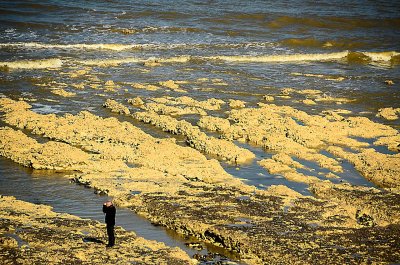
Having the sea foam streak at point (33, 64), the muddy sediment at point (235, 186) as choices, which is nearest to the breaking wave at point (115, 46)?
the sea foam streak at point (33, 64)

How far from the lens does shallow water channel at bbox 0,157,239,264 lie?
13.1 m

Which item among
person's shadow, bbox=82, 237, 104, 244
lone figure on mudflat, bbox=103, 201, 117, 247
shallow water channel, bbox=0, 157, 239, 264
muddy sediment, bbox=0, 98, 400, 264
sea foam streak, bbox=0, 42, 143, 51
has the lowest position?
shallow water channel, bbox=0, 157, 239, 264

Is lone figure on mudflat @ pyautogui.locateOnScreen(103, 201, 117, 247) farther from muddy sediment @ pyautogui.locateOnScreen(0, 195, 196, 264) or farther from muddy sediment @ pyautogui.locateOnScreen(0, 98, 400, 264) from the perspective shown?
muddy sediment @ pyautogui.locateOnScreen(0, 98, 400, 264)

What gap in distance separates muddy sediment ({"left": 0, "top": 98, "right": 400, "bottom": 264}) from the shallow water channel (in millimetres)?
251

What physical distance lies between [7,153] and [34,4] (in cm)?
3067

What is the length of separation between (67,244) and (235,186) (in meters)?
5.18

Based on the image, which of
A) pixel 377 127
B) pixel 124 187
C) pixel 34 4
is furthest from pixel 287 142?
pixel 34 4

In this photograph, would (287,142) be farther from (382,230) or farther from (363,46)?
(363,46)

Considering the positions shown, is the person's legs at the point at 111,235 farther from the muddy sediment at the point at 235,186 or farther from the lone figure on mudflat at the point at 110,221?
the muddy sediment at the point at 235,186

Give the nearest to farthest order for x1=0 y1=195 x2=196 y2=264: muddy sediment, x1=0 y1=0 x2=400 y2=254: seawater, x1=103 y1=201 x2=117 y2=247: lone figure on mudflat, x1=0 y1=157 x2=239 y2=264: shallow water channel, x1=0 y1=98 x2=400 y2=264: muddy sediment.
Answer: x1=0 y1=195 x2=196 y2=264: muddy sediment < x1=103 y1=201 x2=117 y2=247: lone figure on mudflat < x1=0 y1=98 x2=400 y2=264: muddy sediment < x1=0 y1=157 x2=239 y2=264: shallow water channel < x1=0 y1=0 x2=400 y2=254: seawater

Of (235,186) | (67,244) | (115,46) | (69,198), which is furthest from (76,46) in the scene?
(67,244)

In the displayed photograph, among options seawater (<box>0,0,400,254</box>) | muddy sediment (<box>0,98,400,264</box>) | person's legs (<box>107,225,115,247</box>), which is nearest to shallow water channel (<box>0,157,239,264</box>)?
seawater (<box>0,0,400,254</box>)

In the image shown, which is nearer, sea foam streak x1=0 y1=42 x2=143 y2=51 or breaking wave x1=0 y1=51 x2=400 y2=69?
breaking wave x1=0 y1=51 x2=400 y2=69

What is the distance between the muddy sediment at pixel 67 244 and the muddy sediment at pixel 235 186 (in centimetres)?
115
